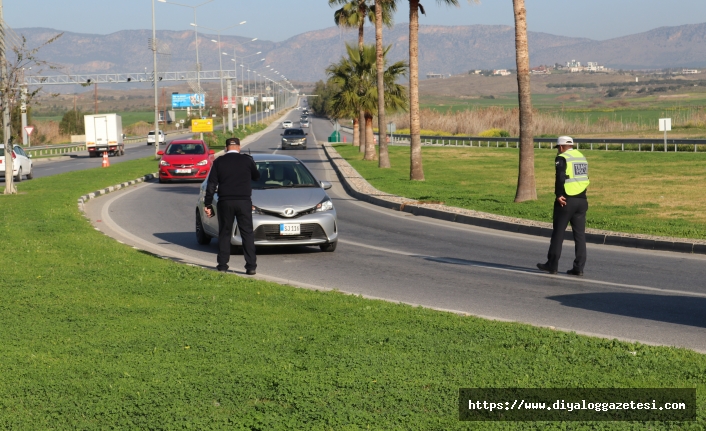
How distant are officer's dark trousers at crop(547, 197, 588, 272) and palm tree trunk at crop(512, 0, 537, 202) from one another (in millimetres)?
10564

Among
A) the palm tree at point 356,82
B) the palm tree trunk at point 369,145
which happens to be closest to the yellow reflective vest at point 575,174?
the palm tree trunk at point 369,145

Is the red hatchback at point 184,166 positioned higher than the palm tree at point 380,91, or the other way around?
the palm tree at point 380,91

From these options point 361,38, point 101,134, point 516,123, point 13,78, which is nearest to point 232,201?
point 13,78

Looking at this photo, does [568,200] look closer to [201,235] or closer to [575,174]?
[575,174]

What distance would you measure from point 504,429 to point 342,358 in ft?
6.02

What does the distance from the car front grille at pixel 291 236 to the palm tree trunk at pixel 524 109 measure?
32.9 feet

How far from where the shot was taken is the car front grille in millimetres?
14148

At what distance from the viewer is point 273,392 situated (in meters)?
6.01

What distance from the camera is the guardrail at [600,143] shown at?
154ft

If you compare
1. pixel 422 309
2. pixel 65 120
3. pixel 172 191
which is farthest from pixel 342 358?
pixel 65 120

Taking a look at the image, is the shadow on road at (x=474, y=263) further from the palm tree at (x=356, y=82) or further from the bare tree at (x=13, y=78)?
the palm tree at (x=356, y=82)

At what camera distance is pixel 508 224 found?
59.9 ft

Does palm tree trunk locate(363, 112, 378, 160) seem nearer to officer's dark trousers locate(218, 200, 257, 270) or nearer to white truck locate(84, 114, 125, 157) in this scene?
white truck locate(84, 114, 125, 157)

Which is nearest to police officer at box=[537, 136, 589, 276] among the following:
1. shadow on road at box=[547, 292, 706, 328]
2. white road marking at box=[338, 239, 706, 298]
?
white road marking at box=[338, 239, 706, 298]
